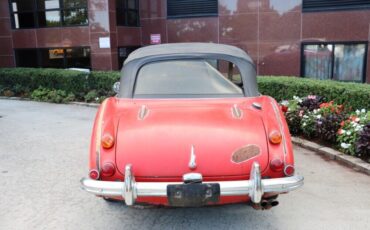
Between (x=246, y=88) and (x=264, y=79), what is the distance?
4719 mm

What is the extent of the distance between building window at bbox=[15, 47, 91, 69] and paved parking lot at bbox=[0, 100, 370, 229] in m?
8.12

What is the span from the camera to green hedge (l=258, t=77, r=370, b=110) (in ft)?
21.8

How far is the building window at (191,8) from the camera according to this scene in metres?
13.4

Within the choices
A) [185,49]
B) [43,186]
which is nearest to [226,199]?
[185,49]

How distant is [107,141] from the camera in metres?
3.42

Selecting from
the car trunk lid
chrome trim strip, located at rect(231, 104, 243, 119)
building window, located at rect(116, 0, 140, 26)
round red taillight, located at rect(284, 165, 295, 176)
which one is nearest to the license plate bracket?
the car trunk lid

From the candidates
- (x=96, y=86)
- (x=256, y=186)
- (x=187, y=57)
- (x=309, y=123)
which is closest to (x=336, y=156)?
(x=309, y=123)

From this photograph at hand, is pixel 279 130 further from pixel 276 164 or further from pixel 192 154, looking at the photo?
pixel 192 154

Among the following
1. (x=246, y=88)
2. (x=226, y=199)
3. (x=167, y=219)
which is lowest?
(x=167, y=219)

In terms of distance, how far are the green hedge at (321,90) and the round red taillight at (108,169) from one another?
4.98m

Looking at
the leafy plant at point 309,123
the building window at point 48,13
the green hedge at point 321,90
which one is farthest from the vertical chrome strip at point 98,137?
the building window at point 48,13

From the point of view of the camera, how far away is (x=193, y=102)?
4043 millimetres

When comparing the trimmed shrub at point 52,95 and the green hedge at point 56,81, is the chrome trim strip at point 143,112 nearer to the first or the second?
the green hedge at point 56,81

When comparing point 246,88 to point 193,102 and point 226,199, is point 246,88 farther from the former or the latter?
point 226,199
